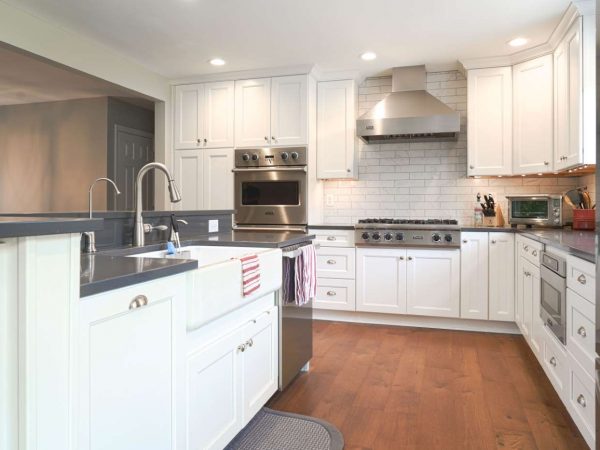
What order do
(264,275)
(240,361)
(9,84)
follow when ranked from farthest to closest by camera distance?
1. (9,84)
2. (264,275)
3. (240,361)

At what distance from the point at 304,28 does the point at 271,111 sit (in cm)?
111

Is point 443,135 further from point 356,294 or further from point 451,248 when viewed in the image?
point 356,294

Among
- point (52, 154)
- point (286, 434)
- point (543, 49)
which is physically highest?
point (543, 49)

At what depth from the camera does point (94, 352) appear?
41.7 inches

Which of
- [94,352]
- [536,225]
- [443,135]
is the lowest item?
[94,352]

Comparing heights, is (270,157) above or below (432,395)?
above

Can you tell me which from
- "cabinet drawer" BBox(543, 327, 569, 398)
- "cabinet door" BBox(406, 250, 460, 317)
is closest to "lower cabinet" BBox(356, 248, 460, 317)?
"cabinet door" BBox(406, 250, 460, 317)

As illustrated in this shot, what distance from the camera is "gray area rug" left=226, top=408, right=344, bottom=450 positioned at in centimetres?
198

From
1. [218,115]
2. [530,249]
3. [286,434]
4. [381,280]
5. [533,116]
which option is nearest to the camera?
[286,434]

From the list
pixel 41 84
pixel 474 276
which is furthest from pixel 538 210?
pixel 41 84

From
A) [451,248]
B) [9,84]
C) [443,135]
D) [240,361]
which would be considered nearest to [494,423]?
[240,361]

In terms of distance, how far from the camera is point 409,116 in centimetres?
405

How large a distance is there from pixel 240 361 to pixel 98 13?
276 centimetres

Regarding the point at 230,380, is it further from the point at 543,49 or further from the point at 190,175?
the point at 543,49
